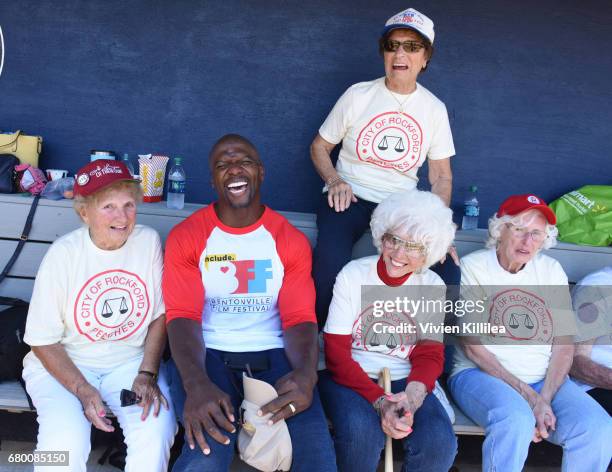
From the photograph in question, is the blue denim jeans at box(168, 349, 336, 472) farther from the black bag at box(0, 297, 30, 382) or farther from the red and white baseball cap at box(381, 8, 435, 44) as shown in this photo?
the red and white baseball cap at box(381, 8, 435, 44)

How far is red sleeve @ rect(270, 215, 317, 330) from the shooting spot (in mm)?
2385

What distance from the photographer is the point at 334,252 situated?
2639mm

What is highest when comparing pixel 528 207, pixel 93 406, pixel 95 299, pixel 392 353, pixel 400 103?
pixel 400 103

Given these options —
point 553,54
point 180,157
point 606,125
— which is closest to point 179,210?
point 180,157

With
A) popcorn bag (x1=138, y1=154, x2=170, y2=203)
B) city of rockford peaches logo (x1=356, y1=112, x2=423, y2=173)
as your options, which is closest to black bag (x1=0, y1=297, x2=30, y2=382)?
popcorn bag (x1=138, y1=154, x2=170, y2=203)

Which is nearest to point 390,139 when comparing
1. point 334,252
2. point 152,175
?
point 334,252

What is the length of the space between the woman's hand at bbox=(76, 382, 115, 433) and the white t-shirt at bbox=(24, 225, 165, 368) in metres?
0.16

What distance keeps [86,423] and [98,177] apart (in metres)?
0.85

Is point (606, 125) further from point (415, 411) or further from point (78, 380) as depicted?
point (78, 380)

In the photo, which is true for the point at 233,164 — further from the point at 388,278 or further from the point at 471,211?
the point at 471,211

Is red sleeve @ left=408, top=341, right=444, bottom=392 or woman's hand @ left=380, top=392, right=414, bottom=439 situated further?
red sleeve @ left=408, top=341, right=444, bottom=392

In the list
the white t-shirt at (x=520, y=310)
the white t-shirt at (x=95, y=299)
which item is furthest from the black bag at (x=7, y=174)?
the white t-shirt at (x=520, y=310)

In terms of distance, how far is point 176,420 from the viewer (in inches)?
88.7

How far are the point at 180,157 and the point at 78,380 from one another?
1.59 m
